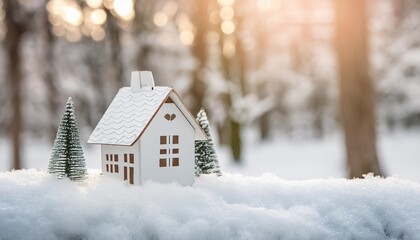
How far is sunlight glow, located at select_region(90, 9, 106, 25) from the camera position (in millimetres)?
20384

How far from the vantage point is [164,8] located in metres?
23.1

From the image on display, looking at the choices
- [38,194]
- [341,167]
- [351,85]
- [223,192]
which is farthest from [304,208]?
[341,167]

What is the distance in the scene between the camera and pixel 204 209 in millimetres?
5145

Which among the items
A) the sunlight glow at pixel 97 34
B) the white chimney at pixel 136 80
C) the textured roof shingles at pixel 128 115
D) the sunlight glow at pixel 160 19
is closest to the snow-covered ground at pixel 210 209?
the textured roof shingles at pixel 128 115

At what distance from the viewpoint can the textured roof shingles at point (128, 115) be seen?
5.51 metres

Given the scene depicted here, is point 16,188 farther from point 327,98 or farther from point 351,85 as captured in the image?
point 327,98

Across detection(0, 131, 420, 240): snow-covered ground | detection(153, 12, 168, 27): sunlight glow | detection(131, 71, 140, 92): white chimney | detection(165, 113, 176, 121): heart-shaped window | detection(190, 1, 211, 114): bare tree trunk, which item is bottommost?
detection(0, 131, 420, 240): snow-covered ground

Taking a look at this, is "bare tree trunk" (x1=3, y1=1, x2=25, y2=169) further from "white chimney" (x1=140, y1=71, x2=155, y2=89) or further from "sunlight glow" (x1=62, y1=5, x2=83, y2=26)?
"white chimney" (x1=140, y1=71, x2=155, y2=89)

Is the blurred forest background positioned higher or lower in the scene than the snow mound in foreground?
higher

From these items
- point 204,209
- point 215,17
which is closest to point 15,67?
point 215,17

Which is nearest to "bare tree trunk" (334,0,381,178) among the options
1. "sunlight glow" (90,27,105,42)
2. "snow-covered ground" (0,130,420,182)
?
"snow-covered ground" (0,130,420,182)

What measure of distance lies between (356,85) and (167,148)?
5.44 m


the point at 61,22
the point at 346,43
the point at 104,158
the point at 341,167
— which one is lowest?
the point at 341,167

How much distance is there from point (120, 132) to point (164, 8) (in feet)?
59.2
